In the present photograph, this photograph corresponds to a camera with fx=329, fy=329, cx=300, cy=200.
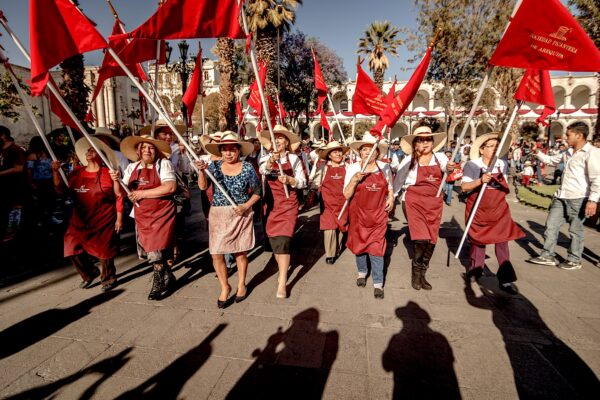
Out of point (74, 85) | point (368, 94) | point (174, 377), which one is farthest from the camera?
point (74, 85)

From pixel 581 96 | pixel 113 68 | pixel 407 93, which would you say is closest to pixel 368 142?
pixel 407 93

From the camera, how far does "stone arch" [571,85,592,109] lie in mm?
43562

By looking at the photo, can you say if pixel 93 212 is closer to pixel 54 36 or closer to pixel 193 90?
pixel 54 36

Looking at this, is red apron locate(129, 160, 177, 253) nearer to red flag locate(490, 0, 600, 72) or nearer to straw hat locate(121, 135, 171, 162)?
straw hat locate(121, 135, 171, 162)

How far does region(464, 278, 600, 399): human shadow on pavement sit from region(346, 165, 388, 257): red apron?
1286mm

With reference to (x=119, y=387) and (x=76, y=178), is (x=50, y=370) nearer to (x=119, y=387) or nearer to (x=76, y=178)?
(x=119, y=387)

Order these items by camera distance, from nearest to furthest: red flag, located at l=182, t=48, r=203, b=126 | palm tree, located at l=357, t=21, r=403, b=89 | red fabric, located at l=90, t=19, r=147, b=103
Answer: red fabric, located at l=90, t=19, r=147, b=103 < red flag, located at l=182, t=48, r=203, b=126 < palm tree, located at l=357, t=21, r=403, b=89

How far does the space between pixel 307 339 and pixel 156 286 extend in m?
2.06

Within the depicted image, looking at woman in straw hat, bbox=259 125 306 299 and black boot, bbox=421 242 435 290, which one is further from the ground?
woman in straw hat, bbox=259 125 306 299

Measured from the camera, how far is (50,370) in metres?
2.68

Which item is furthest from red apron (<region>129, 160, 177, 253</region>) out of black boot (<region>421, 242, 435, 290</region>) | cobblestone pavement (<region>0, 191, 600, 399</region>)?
black boot (<region>421, 242, 435, 290</region>)

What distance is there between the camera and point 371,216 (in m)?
4.09

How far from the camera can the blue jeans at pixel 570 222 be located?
483cm

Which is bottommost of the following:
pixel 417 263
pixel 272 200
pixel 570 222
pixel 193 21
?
pixel 417 263
